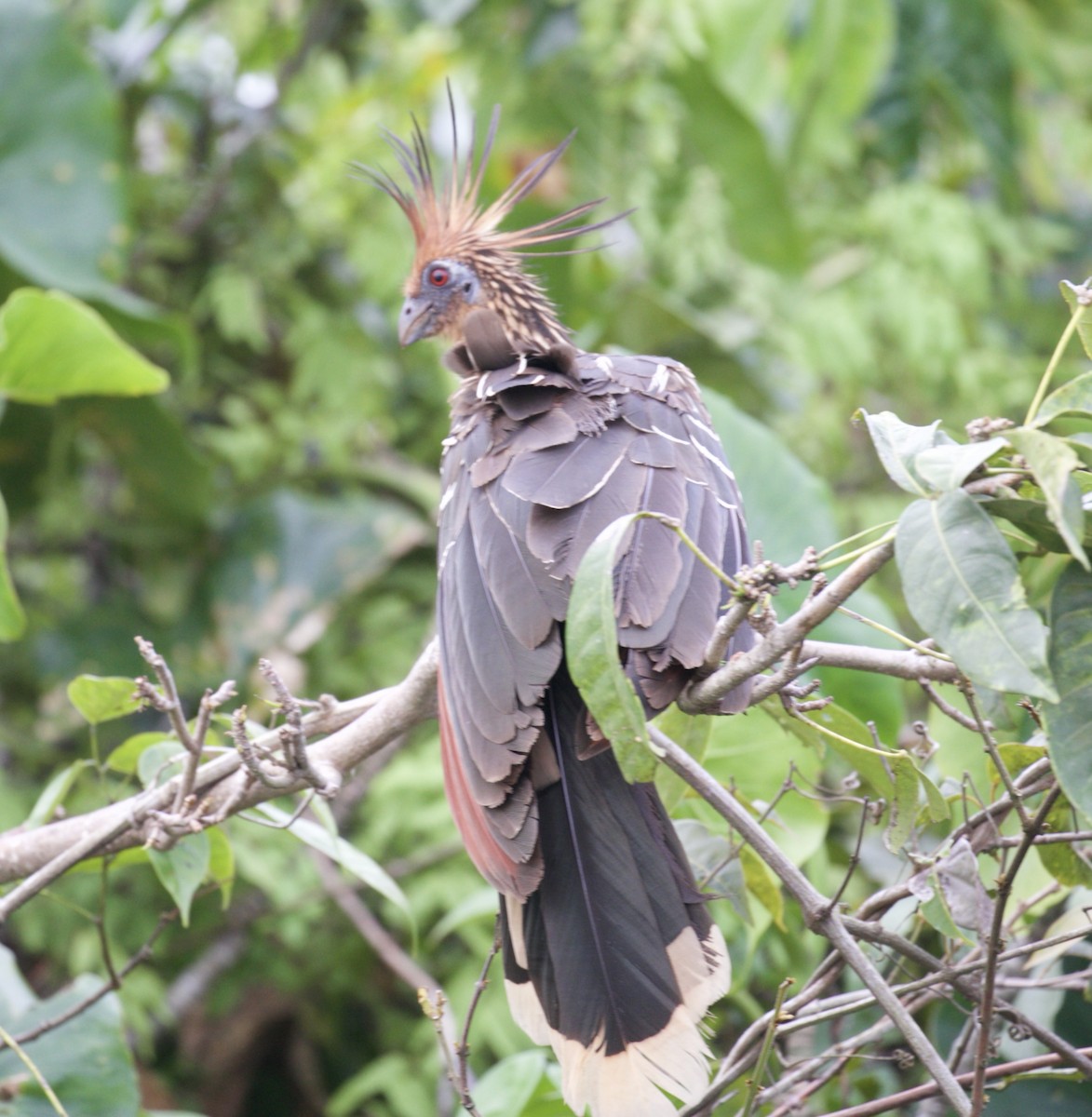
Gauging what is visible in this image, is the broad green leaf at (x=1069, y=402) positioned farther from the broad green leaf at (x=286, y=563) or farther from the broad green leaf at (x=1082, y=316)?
the broad green leaf at (x=286, y=563)

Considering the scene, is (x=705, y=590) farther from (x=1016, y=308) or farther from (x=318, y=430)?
(x=1016, y=308)

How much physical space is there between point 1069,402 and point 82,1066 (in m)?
1.70

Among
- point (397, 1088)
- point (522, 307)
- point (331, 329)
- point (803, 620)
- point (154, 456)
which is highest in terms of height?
point (803, 620)

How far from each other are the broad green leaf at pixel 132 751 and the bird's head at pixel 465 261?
109 cm

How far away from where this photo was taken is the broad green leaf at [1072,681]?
1142mm

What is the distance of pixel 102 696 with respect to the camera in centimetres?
168

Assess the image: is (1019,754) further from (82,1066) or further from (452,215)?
Result: (452,215)

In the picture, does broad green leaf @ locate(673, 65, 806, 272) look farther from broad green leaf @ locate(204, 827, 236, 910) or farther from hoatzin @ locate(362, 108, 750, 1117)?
broad green leaf @ locate(204, 827, 236, 910)

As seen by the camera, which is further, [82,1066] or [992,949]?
[82,1066]

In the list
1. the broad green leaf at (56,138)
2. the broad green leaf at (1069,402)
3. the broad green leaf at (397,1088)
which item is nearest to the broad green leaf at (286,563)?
the broad green leaf at (56,138)

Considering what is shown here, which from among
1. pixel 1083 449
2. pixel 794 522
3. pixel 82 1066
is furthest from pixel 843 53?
pixel 82 1066

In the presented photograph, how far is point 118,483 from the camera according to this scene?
453 cm

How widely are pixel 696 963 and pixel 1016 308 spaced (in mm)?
4672

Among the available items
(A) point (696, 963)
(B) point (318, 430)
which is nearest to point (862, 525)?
(B) point (318, 430)
